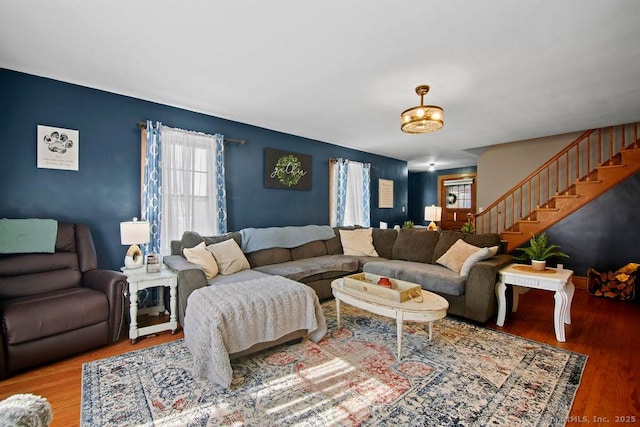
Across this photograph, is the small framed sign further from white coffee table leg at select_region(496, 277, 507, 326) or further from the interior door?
the interior door

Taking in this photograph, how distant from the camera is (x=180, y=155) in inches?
143

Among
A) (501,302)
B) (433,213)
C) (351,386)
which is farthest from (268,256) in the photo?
(433,213)

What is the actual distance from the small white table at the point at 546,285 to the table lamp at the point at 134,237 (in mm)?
3693

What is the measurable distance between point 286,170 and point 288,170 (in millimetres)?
41

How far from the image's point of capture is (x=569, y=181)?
510cm

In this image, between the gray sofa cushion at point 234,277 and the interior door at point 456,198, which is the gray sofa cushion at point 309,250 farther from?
the interior door at point 456,198

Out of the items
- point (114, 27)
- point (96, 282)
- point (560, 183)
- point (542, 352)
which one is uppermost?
point (114, 27)

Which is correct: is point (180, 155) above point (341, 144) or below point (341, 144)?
below

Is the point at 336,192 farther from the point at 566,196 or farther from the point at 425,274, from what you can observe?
the point at 566,196

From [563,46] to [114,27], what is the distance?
3349mm

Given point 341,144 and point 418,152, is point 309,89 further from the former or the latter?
point 418,152

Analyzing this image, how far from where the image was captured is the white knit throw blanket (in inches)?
79.7

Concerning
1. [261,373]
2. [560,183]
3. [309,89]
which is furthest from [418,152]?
[261,373]

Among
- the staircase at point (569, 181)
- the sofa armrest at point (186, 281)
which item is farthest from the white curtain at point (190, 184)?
the staircase at point (569, 181)
